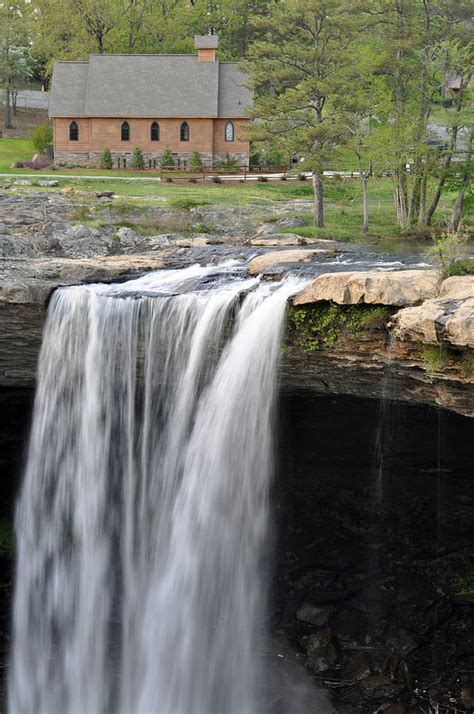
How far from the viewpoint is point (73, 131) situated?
183 feet

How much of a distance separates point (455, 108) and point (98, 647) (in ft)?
80.6

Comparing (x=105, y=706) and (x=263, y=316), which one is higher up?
(x=263, y=316)

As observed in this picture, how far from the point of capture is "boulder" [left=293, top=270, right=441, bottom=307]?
14.3 m

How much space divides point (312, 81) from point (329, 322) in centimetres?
1984

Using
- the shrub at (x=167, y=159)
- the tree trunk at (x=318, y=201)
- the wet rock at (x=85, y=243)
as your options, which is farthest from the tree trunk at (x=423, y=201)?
the shrub at (x=167, y=159)

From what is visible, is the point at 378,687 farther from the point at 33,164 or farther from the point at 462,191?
the point at 33,164

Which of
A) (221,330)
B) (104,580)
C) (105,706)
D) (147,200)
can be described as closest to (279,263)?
(221,330)

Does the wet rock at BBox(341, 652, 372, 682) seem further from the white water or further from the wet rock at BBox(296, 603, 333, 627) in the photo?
the white water

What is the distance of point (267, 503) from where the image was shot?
17.3 meters

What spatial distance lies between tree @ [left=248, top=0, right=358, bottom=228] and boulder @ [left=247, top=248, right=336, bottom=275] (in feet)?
36.3

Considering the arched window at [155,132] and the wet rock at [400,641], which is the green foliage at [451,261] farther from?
the arched window at [155,132]

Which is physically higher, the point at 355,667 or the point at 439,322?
the point at 439,322

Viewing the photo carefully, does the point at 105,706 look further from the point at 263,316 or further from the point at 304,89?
the point at 304,89

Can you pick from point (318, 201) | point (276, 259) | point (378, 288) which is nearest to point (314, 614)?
point (378, 288)
